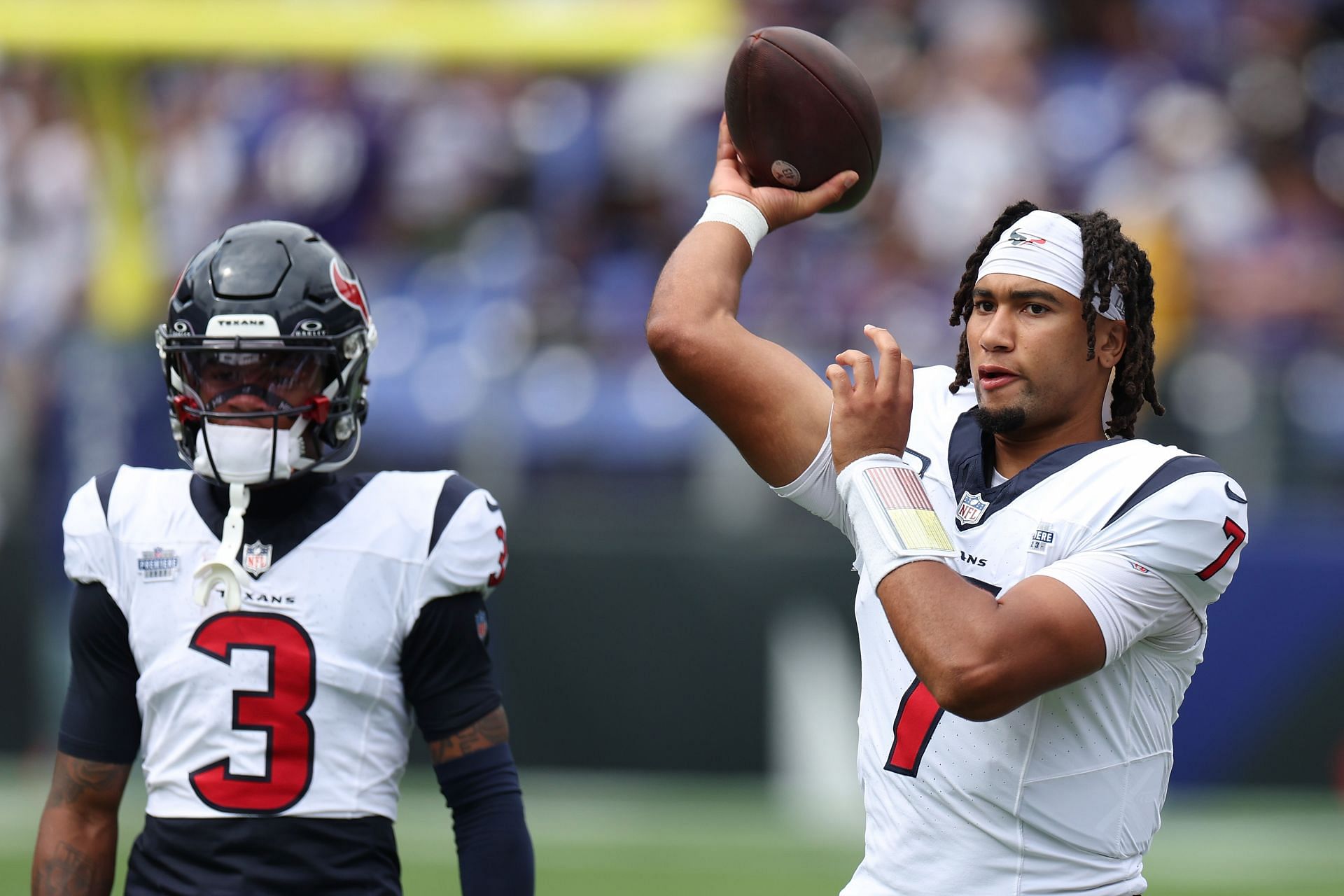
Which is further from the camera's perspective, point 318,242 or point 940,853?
point 318,242

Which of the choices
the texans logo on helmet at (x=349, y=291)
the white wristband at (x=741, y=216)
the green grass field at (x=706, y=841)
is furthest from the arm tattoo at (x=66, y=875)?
the green grass field at (x=706, y=841)

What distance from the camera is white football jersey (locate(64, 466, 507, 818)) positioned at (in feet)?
9.12

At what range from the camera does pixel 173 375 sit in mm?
2926

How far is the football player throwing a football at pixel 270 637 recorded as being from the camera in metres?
2.78

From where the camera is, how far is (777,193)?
10.4ft

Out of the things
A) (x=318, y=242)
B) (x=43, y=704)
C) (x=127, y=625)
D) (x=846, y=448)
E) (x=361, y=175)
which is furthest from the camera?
(x=361, y=175)

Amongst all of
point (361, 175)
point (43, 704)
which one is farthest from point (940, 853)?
point (361, 175)

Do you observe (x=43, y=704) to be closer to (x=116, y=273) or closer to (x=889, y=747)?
(x=116, y=273)

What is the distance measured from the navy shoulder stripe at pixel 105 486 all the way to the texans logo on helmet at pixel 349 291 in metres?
0.49

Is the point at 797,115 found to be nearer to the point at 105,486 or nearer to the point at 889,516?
the point at 889,516

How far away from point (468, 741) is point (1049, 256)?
4.04 ft

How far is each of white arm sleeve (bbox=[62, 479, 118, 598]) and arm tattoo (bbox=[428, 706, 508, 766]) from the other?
1.92ft

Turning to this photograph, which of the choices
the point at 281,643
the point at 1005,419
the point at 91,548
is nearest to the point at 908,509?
the point at 1005,419

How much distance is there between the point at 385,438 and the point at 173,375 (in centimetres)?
565
